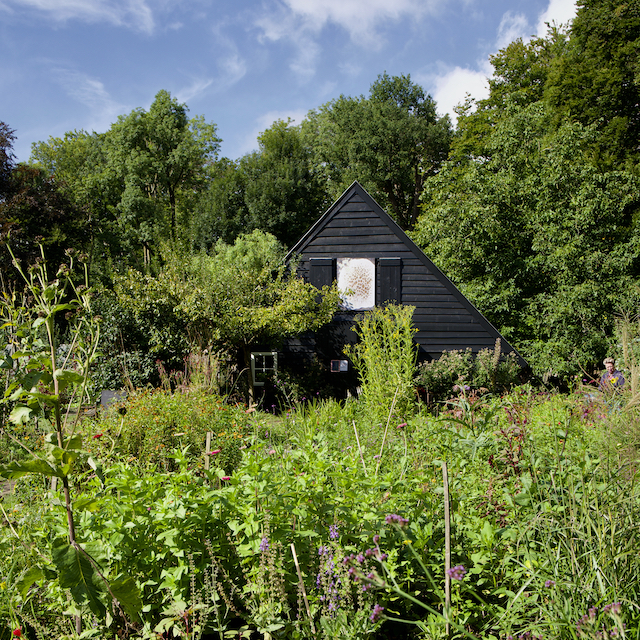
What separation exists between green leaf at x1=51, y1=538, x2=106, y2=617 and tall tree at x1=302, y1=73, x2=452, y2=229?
2445 centimetres

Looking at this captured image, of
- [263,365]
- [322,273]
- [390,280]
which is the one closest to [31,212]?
[263,365]

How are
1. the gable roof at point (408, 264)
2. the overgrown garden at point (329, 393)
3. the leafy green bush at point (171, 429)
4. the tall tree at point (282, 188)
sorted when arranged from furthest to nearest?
the tall tree at point (282, 188), the gable roof at point (408, 264), the leafy green bush at point (171, 429), the overgrown garden at point (329, 393)

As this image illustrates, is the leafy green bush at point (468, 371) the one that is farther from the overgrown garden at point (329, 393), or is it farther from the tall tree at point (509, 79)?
the tall tree at point (509, 79)

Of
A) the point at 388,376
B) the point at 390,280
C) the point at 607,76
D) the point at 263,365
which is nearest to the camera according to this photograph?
the point at 388,376

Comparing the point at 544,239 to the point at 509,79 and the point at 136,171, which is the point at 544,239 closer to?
the point at 509,79

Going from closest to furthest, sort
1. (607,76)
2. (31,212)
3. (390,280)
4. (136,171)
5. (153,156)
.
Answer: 1. (390,280)
2. (607,76)
3. (31,212)
4. (136,171)
5. (153,156)

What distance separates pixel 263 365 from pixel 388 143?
58.3 feet

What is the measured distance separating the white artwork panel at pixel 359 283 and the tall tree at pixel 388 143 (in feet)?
46.1

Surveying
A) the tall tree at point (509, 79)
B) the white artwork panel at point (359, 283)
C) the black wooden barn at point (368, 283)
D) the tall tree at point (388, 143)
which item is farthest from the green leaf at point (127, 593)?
the tall tree at point (388, 143)

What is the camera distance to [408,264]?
38.7 ft

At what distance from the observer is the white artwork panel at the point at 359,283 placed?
11828mm

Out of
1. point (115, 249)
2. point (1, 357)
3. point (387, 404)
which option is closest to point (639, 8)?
point (387, 404)

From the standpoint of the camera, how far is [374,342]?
8.69m

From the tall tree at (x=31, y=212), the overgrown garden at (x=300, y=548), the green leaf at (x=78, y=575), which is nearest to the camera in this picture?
the green leaf at (x=78, y=575)
